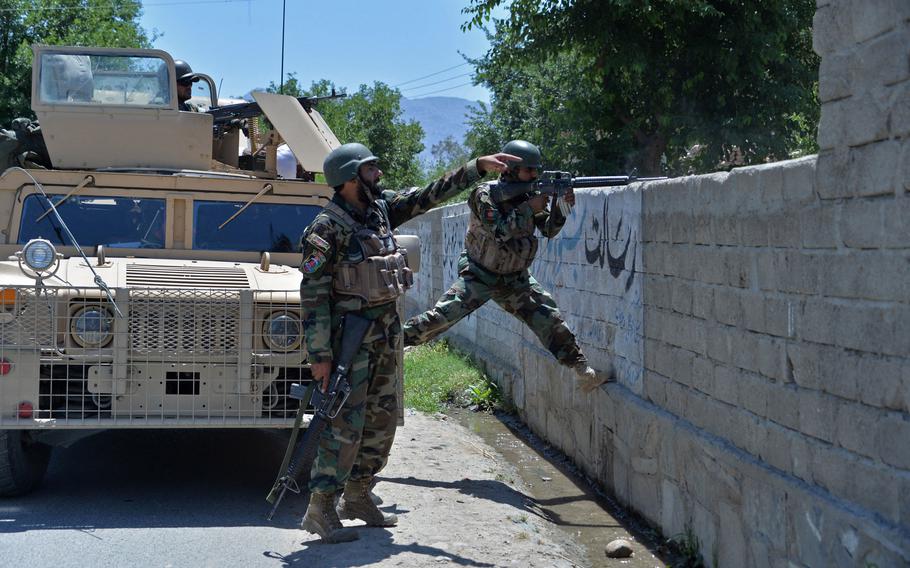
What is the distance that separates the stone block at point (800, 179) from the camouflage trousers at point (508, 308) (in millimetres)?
2731

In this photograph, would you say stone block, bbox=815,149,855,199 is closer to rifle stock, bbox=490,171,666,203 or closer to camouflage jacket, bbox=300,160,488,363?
camouflage jacket, bbox=300,160,488,363

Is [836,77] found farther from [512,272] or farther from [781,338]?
[512,272]

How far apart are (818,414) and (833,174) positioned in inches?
34.4

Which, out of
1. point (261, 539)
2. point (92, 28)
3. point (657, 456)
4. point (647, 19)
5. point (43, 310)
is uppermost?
point (92, 28)

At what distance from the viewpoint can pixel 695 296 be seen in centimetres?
528

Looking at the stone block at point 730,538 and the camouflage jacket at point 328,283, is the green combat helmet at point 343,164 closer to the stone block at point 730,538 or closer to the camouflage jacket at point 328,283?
the camouflage jacket at point 328,283

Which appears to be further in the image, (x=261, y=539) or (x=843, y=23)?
(x=261, y=539)

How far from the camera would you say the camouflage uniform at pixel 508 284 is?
21.9 feet

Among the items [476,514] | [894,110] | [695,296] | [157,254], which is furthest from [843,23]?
[157,254]

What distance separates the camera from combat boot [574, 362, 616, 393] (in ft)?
22.0

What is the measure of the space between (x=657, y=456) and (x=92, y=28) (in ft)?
80.0

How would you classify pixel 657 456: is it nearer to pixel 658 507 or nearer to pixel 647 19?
pixel 658 507

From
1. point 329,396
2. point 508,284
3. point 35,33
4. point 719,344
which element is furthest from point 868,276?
point 35,33

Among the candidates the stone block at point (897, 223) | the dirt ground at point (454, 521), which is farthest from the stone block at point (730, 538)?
the stone block at point (897, 223)
